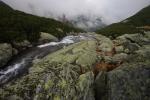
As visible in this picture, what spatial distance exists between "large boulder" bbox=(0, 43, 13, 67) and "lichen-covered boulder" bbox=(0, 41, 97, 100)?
13144 mm

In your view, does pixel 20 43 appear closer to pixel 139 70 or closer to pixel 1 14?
pixel 1 14

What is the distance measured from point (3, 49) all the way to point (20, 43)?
9128mm

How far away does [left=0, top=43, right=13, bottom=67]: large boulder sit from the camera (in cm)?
4254

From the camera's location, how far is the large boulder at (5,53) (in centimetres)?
4254

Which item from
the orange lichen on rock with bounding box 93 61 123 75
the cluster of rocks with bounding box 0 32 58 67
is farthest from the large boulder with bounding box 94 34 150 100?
the cluster of rocks with bounding box 0 32 58 67

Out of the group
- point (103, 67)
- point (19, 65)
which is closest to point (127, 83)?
point (103, 67)

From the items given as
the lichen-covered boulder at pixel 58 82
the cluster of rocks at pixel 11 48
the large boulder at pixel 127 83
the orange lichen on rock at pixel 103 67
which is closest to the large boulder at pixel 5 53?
the cluster of rocks at pixel 11 48

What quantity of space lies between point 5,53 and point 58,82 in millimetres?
21018

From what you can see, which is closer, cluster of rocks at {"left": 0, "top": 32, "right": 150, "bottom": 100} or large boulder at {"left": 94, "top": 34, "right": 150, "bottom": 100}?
large boulder at {"left": 94, "top": 34, "right": 150, "bottom": 100}

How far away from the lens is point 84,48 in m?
37.0

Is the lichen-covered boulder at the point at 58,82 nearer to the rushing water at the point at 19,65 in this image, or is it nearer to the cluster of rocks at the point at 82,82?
the cluster of rocks at the point at 82,82

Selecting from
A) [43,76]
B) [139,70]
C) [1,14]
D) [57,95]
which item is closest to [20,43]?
[1,14]

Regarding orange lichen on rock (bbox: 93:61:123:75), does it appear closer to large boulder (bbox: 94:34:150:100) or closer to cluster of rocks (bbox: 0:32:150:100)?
cluster of rocks (bbox: 0:32:150:100)

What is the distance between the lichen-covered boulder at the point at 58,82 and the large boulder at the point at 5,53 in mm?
13144
